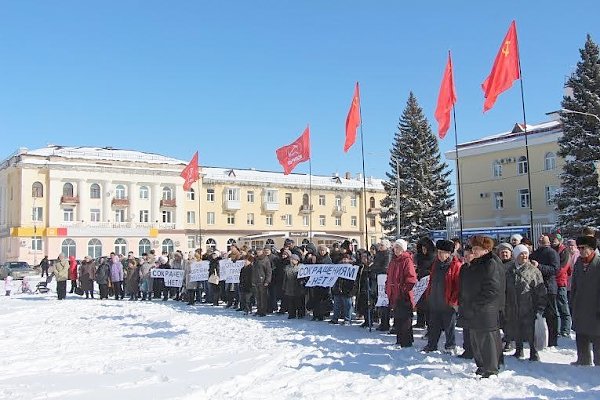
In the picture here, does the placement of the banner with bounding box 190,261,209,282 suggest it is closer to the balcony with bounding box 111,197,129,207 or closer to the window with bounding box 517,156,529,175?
the window with bounding box 517,156,529,175

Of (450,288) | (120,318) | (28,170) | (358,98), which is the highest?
(28,170)

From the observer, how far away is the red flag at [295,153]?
2319 cm

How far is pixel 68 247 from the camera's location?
6462 centimetres

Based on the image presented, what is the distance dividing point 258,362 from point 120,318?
7665mm

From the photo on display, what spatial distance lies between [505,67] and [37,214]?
5939 centimetres

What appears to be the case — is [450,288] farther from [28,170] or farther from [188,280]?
A: [28,170]

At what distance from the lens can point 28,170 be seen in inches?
2527

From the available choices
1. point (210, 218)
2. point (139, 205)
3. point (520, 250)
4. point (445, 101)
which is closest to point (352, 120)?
point (445, 101)

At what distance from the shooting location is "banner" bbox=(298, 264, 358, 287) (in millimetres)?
12961

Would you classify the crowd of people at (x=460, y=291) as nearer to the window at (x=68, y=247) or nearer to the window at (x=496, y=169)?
the window at (x=496, y=169)

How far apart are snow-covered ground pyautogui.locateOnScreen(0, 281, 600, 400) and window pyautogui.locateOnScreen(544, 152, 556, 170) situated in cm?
3422

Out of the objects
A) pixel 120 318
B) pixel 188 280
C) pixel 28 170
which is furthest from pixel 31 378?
pixel 28 170

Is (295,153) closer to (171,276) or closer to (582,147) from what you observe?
(171,276)

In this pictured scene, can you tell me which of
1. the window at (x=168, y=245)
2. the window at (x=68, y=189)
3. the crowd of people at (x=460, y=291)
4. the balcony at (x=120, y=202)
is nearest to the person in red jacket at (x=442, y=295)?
the crowd of people at (x=460, y=291)
